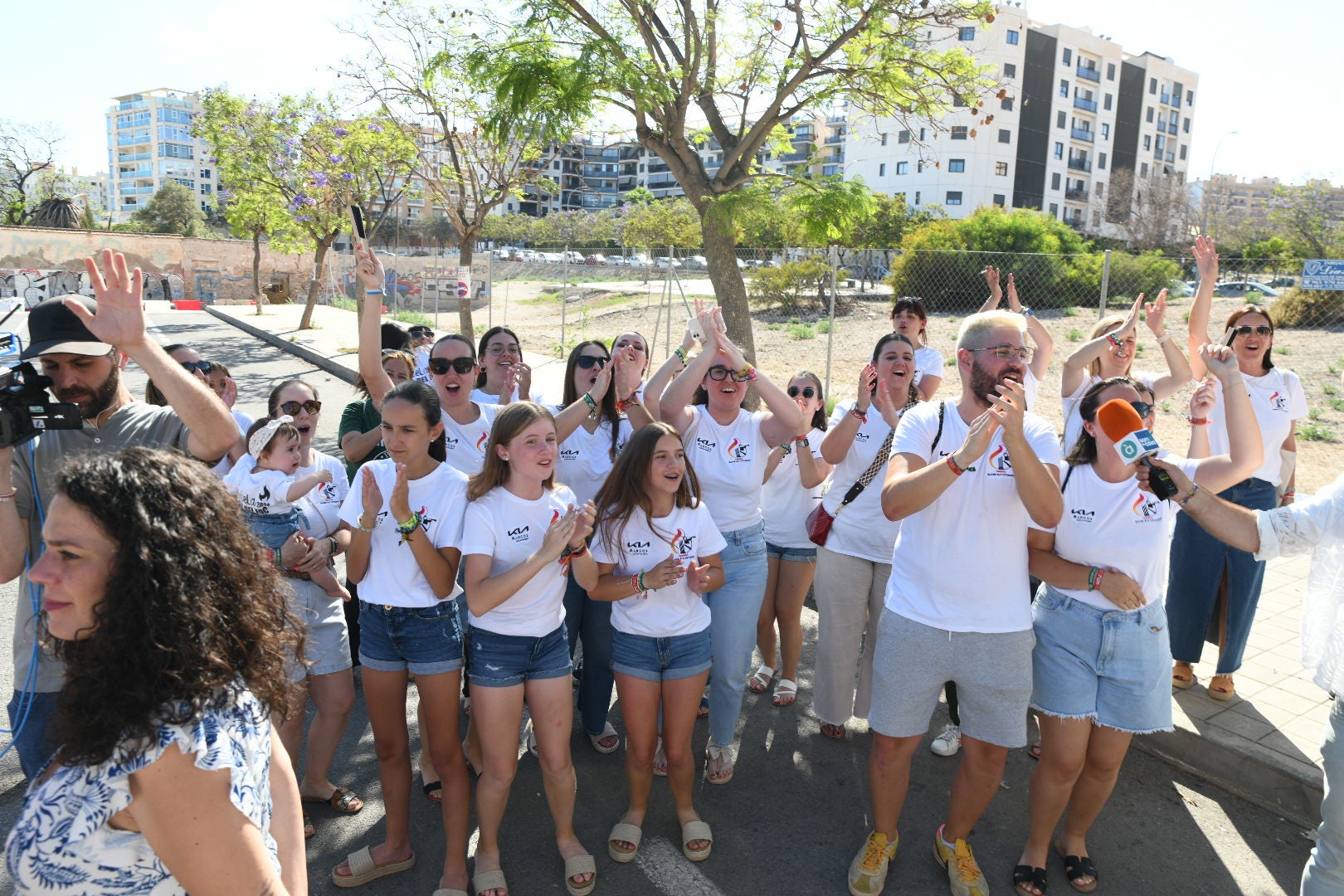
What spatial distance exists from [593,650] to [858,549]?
1382 millimetres

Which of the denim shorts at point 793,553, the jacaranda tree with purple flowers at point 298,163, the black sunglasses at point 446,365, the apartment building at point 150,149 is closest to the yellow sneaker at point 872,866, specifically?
the denim shorts at point 793,553

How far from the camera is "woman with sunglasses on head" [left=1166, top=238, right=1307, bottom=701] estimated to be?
4.47 metres

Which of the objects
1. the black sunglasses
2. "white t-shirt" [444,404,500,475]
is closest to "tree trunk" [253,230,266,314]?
the black sunglasses

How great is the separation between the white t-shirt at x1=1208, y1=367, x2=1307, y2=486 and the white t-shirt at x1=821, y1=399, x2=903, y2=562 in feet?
6.08

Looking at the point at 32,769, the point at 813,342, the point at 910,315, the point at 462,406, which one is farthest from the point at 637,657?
the point at 813,342

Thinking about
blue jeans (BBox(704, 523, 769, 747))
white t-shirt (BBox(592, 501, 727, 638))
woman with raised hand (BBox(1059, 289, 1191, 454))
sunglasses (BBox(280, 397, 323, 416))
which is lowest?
blue jeans (BBox(704, 523, 769, 747))

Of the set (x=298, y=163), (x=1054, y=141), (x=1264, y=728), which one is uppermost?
(x=1054, y=141)

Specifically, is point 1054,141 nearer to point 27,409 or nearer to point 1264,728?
point 1264,728

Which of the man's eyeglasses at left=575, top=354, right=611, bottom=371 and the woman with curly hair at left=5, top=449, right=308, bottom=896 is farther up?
the man's eyeglasses at left=575, top=354, right=611, bottom=371

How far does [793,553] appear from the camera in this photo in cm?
462

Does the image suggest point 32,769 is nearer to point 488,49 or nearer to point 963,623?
point 963,623

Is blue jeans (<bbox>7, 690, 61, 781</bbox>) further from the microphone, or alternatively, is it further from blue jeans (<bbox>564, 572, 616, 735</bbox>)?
the microphone

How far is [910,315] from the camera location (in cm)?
538

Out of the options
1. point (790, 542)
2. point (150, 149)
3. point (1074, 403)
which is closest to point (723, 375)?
point (790, 542)
